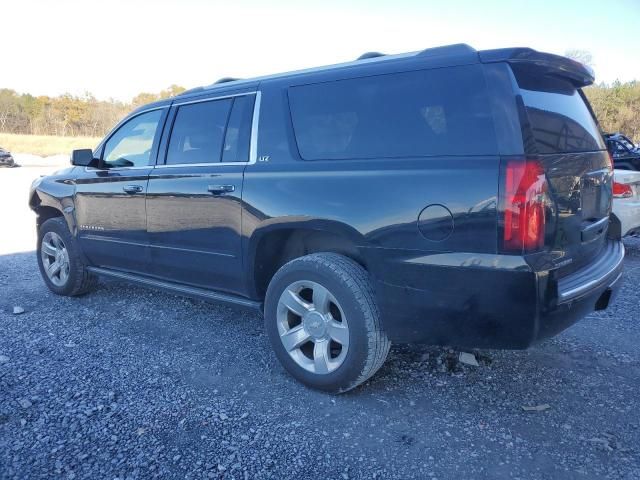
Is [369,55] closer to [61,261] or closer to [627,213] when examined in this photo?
[61,261]

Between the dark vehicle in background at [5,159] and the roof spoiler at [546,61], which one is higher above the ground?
the roof spoiler at [546,61]

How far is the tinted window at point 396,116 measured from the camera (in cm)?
252

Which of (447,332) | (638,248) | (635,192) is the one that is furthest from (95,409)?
(638,248)

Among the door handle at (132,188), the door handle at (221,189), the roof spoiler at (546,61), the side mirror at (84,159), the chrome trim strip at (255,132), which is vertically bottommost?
the door handle at (132,188)

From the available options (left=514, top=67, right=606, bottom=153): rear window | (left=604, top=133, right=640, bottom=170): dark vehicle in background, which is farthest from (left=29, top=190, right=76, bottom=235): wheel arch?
(left=604, top=133, right=640, bottom=170): dark vehicle in background

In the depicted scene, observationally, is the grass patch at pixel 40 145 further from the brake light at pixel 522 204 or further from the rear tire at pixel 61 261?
the brake light at pixel 522 204

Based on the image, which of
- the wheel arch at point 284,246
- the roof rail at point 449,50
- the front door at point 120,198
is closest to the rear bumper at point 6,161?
the front door at point 120,198

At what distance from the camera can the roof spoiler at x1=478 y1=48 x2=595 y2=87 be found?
98.1 inches

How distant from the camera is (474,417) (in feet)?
9.30

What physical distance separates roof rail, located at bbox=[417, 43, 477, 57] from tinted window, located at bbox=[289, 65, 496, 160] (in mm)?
101

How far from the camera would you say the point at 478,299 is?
2.48 meters

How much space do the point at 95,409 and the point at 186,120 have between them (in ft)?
7.25

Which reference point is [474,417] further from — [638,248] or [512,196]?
[638,248]

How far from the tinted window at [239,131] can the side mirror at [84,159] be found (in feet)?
5.75
